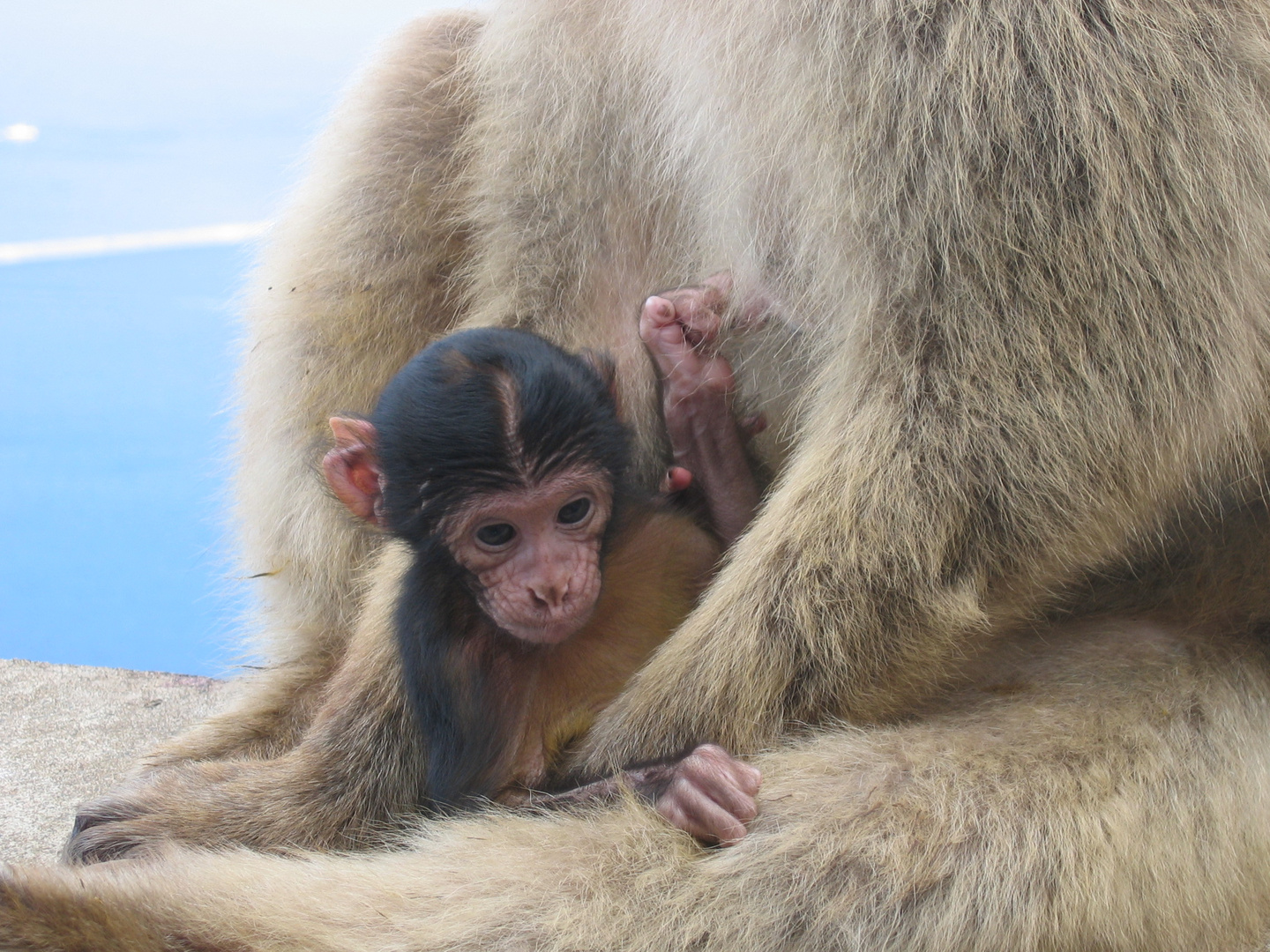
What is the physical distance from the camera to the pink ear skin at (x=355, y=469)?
4.96 ft

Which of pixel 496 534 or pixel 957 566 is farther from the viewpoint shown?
pixel 496 534

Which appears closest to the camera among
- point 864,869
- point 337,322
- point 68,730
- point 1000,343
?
point 864,869

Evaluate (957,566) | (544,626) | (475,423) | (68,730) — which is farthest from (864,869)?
(68,730)

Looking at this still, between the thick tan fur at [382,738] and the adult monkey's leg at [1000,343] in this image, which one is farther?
the thick tan fur at [382,738]

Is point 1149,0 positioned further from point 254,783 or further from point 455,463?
point 254,783

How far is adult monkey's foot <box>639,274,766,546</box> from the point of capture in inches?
64.3

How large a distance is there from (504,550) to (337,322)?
0.60 metres

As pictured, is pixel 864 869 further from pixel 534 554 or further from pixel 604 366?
pixel 604 366

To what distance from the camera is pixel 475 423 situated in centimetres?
138

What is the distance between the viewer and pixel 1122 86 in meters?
1.22

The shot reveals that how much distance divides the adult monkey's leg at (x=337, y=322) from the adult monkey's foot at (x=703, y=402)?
43 centimetres

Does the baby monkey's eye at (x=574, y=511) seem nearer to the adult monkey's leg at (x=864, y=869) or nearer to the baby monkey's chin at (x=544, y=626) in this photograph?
the baby monkey's chin at (x=544, y=626)

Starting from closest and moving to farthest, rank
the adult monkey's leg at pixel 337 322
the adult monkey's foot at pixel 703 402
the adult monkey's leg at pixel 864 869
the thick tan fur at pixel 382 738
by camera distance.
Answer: the adult monkey's leg at pixel 864 869 < the thick tan fur at pixel 382 738 < the adult monkey's foot at pixel 703 402 < the adult monkey's leg at pixel 337 322

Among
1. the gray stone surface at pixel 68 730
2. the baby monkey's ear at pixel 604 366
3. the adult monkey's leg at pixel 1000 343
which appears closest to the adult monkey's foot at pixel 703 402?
the baby monkey's ear at pixel 604 366
